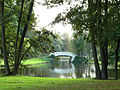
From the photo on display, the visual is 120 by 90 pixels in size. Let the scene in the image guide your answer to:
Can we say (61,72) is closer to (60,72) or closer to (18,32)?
(60,72)

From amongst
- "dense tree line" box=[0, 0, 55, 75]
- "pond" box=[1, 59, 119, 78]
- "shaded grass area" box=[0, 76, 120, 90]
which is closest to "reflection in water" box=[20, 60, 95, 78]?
"pond" box=[1, 59, 119, 78]

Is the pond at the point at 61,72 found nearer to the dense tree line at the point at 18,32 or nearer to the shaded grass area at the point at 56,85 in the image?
the dense tree line at the point at 18,32

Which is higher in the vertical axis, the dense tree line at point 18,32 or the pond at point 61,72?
the dense tree line at point 18,32

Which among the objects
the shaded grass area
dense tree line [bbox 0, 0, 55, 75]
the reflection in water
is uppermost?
dense tree line [bbox 0, 0, 55, 75]

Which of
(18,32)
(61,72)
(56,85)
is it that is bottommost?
(61,72)

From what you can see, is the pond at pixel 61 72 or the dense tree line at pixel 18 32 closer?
the dense tree line at pixel 18 32

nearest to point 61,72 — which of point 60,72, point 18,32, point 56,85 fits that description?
point 60,72

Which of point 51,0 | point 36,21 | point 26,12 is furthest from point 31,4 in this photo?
point 51,0

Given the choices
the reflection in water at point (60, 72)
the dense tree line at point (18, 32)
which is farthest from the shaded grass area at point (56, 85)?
the reflection in water at point (60, 72)

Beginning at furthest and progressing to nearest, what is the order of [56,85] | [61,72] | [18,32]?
[61,72], [18,32], [56,85]

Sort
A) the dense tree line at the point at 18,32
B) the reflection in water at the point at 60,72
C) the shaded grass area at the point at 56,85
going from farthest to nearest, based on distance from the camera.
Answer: the reflection in water at the point at 60,72 → the dense tree line at the point at 18,32 → the shaded grass area at the point at 56,85

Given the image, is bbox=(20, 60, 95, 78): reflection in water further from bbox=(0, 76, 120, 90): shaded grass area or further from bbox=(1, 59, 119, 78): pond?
bbox=(0, 76, 120, 90): shaded grass area

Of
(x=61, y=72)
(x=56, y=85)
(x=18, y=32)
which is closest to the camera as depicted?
(x=56, y=85)

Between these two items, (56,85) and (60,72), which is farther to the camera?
(60,72)
